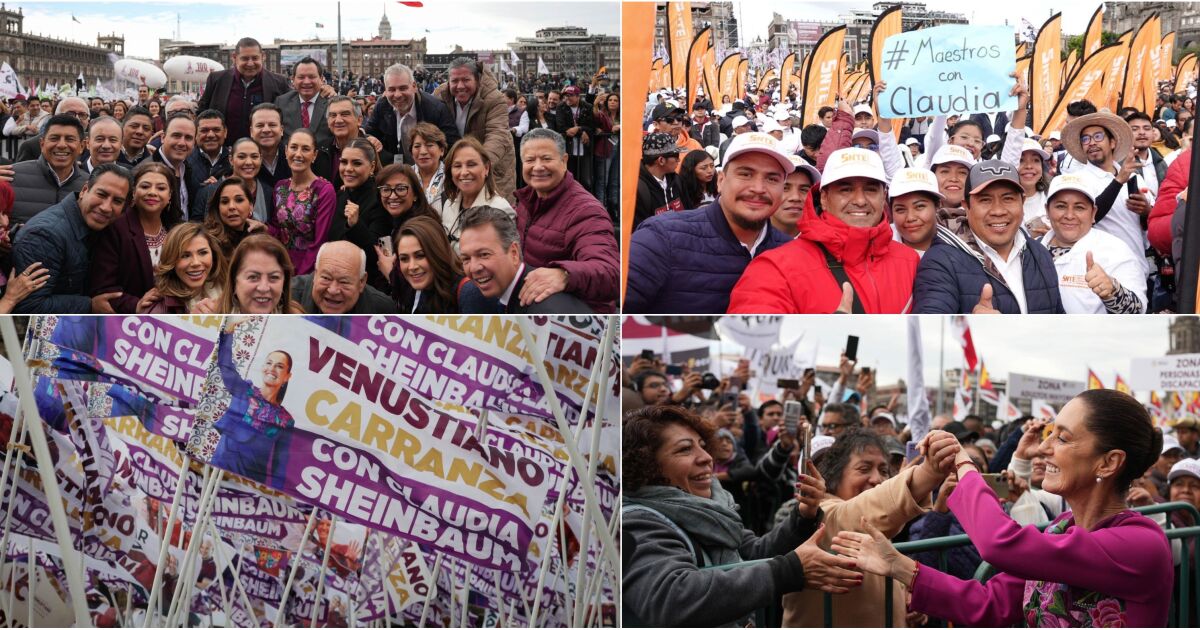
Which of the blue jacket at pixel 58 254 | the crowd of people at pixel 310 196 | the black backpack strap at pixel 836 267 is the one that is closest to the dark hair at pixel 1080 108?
the black backpack strap at pixel 836 267

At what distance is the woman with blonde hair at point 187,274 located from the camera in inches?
201

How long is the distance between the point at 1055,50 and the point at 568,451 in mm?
2722

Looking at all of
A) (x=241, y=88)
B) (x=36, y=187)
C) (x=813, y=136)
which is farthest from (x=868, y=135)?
(x=36, y=187)

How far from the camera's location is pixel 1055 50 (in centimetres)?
517

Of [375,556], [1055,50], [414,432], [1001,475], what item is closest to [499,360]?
[414,432]

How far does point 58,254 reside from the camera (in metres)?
5.07

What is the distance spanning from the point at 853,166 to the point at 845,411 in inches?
40.1

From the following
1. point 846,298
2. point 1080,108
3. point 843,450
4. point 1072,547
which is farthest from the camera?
point 1080,108

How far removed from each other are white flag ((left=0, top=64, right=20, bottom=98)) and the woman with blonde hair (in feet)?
3.08

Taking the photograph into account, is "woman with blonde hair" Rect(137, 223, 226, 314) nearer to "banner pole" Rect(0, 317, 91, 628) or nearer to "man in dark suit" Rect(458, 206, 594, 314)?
"banner pole" Rect(0, 317, 91, 628)

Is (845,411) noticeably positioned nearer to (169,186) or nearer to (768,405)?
(768,405)

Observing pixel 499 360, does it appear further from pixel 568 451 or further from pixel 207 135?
pixel 207 135

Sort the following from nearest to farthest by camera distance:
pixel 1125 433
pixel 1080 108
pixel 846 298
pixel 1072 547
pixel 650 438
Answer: pixel 1072 547
pixel 1125 433
pixel 650 438
pixel 846 298
pixel 1080 108

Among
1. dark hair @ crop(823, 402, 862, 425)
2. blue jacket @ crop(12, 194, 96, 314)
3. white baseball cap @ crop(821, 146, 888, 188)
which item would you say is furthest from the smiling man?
blue jacket @ crop(12, 194, 96, 314)
